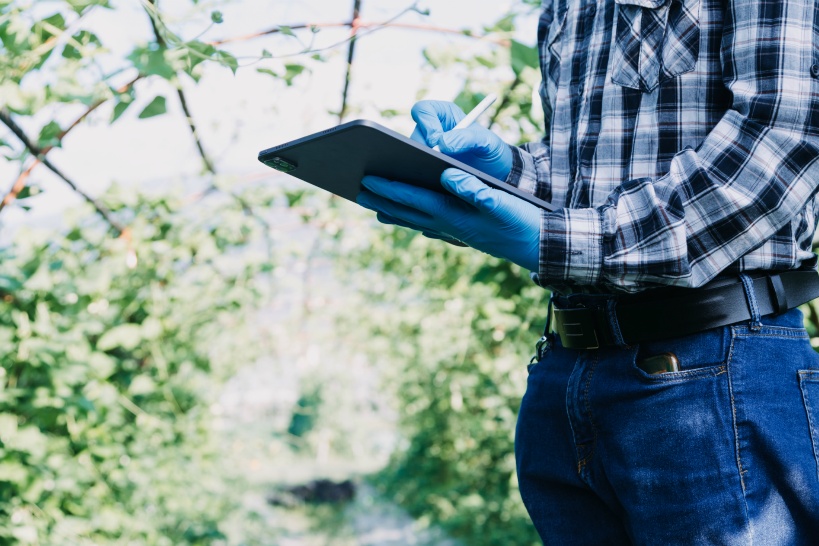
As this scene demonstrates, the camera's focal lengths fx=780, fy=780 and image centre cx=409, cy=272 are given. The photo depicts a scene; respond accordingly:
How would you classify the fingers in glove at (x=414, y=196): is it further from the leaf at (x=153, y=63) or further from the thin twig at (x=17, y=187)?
the thin twig at (x=17, y=187)

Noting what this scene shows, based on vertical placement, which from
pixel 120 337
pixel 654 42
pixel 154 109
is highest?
pixel 654 42

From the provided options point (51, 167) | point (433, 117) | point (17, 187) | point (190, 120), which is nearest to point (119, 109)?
point (17, 187)

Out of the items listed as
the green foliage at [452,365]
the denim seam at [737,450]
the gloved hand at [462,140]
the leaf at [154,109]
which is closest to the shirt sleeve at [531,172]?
the gloved hand at [462,140]

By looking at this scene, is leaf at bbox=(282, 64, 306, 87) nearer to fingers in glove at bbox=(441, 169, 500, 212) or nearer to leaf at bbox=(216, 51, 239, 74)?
leaf at bbox=(216, 51, 239, 74)

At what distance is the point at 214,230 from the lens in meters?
2.87

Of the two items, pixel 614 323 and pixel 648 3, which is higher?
pixel 648 3

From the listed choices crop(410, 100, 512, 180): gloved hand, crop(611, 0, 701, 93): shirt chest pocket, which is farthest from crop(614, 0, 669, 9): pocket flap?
crop(410, 100, 512, 180): gloved hand

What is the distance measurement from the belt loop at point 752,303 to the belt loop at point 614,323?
0.13 metres

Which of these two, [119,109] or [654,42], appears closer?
[654,42]

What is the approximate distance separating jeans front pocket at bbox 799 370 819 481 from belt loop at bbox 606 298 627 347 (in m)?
0.18

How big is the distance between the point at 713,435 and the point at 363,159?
455 millimetres

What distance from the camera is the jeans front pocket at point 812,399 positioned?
789mm

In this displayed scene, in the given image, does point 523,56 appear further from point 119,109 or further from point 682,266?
point 682,266

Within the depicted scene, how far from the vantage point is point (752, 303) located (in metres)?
0.80
